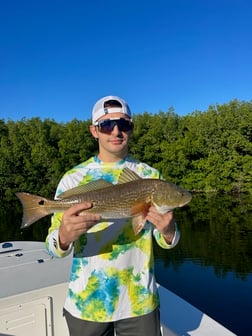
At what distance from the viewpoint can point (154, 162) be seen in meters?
41.1

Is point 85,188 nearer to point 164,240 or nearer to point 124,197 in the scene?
point 124,197

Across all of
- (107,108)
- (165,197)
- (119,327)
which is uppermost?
A: (107,108)

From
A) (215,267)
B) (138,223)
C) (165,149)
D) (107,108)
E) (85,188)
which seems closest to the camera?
(138,223)

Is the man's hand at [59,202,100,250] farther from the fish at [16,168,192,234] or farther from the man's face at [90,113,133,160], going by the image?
the man's face at [90,113,133,160]

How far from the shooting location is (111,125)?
2.20 m

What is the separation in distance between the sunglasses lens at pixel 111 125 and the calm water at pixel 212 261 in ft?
25.5

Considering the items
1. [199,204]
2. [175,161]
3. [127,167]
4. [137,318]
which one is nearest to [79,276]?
[137,318]

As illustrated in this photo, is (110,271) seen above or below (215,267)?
above

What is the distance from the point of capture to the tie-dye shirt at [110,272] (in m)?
1.98

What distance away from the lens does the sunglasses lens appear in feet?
7.23

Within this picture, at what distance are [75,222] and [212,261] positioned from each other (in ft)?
42.0

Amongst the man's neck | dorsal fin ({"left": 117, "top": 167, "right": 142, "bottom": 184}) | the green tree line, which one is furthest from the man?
the green tree line

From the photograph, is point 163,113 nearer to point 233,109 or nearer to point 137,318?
point 233,109

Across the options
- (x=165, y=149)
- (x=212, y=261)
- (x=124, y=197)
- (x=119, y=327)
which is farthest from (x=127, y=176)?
(x=165, y=149)
